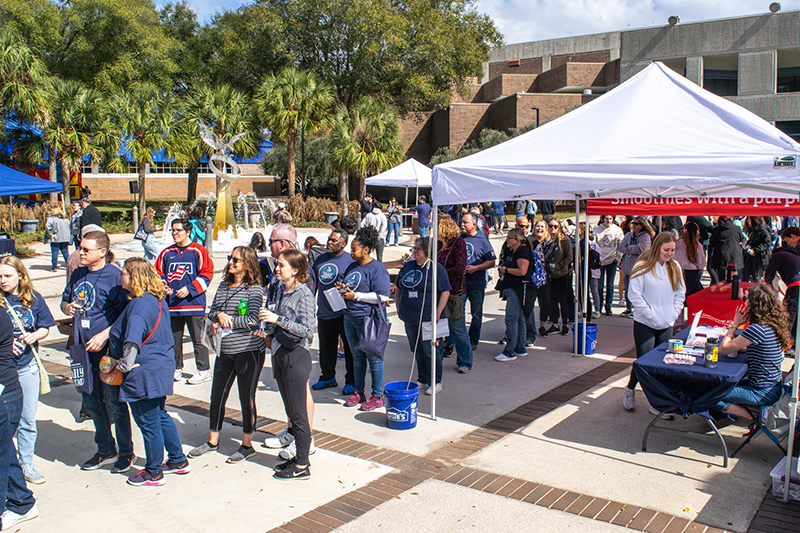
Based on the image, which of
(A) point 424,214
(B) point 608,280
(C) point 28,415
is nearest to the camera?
(C) point 28,415

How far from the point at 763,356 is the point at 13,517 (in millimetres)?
5478

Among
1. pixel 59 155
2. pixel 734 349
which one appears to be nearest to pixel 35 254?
pixel 59 155

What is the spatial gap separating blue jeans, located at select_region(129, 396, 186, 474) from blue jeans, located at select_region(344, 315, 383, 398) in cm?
200

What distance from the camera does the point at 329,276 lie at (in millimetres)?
6711

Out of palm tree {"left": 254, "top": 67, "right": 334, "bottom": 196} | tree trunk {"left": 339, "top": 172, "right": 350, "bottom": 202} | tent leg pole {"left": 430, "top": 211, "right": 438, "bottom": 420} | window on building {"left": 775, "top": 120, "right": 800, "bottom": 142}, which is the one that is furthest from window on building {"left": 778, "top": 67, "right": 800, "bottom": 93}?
tent leg pole {"left": 430, "top": 211, "right": 438, "bottom": 420}

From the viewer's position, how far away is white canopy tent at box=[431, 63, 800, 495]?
468 cm

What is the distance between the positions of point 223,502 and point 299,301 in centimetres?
150

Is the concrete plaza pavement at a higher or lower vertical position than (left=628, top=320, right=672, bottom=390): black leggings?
lower

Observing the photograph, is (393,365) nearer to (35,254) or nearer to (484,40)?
(35,254)

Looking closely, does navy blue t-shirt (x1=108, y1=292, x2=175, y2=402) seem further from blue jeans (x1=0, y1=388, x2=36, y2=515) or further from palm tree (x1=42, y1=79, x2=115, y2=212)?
palm tree (x1=42, y1=79, x2=115, y2=212)

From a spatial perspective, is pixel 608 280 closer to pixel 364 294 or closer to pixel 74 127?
pixel 364 294

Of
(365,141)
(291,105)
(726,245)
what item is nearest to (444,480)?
(726,245)

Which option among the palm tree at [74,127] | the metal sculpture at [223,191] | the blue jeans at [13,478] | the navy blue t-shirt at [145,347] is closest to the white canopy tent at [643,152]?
the navy blue t-shirt at [145,347]

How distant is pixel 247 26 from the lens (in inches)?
1419
